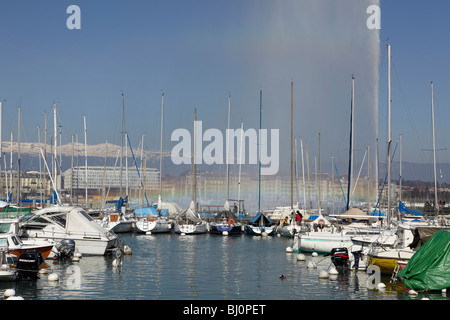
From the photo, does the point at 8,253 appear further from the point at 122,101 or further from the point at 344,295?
the point at 122,101

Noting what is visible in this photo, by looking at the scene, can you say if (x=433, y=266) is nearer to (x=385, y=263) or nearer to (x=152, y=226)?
(x=385, y=263)

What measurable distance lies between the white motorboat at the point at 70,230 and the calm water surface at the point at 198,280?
1002 millimetres

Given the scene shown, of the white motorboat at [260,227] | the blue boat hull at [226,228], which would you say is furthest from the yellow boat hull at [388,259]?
the blue boat hull at [226,228]

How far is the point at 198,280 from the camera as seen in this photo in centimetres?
3147

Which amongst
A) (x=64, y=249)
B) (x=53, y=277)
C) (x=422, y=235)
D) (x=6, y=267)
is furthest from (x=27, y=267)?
(x=422, y=235)

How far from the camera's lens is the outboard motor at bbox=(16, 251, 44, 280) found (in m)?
29.1

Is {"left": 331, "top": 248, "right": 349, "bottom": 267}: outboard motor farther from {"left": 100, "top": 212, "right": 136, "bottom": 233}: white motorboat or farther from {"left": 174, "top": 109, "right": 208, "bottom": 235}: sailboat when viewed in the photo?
{"left": 100, "top": 212, "right": 136, "bottom": 233}: white motorboat

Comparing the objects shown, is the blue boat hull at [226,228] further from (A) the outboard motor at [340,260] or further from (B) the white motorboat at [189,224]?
(A) the outboard motor at [340,260]

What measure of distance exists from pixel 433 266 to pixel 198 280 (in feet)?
40.4

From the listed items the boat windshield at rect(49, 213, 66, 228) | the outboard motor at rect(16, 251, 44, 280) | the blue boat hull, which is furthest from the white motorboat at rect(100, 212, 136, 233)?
the outboard motor at rect(16, 251, 44, 280)

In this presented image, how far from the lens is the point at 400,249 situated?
3203 centimetres

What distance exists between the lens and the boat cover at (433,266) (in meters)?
26.1

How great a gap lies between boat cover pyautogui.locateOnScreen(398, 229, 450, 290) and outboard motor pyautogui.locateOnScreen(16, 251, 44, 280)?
18.5 meters
